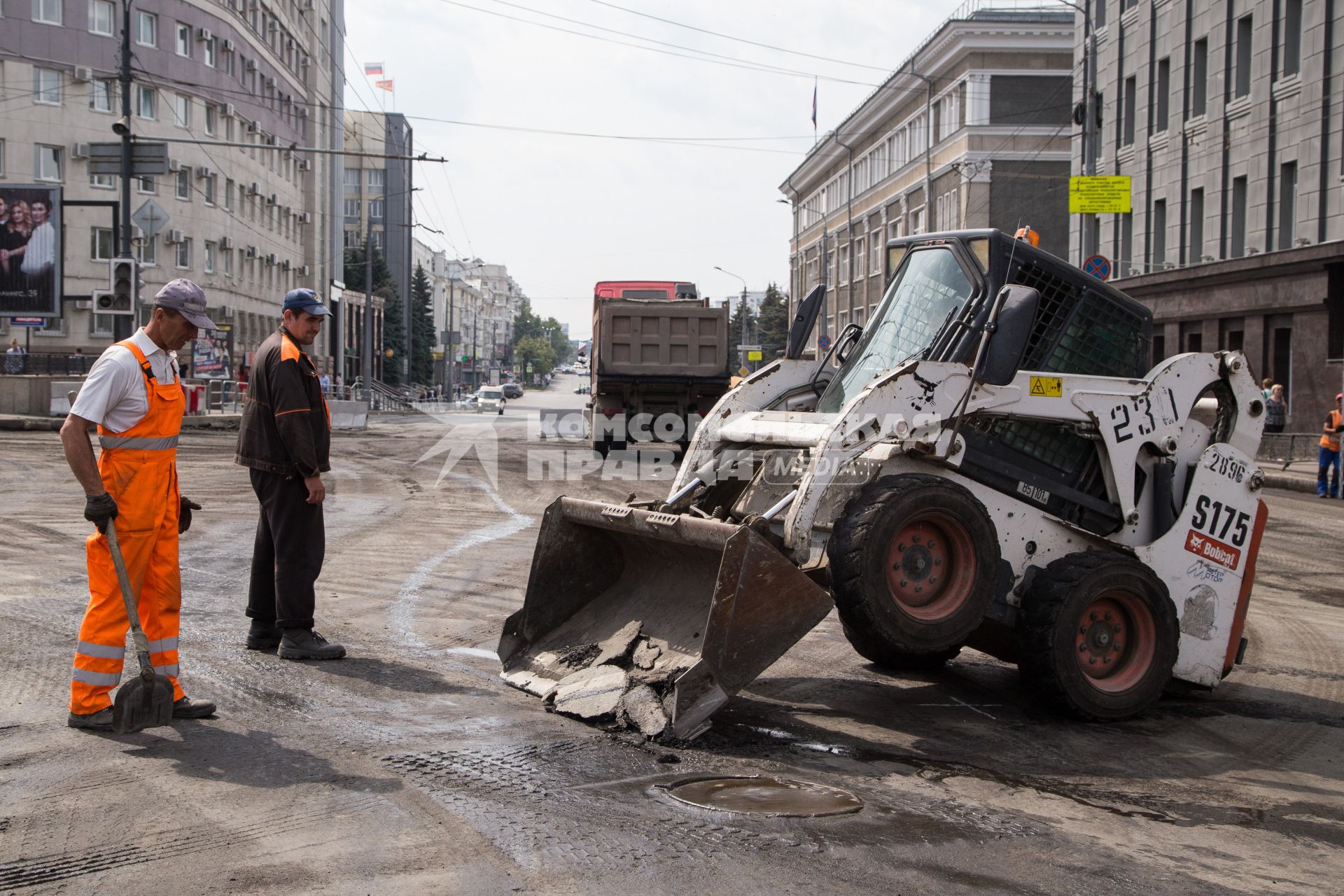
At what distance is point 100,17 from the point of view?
145 feet

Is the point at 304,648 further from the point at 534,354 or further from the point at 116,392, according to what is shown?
the point at 534,354

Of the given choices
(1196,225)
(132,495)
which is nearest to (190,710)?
(132,495)

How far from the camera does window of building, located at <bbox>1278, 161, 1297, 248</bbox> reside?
2770 centimetres

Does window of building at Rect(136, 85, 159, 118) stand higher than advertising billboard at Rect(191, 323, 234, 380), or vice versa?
window of building at Rect(136, 85, 159, 118)

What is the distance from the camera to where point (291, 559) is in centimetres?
652

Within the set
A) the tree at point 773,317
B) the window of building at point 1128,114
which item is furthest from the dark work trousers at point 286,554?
the tree at point 773,317

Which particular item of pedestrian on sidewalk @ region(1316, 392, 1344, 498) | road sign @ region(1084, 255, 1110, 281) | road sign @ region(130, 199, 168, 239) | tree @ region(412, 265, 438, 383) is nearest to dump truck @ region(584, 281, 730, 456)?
road sign @ region(1084, 255, 1110, 281)

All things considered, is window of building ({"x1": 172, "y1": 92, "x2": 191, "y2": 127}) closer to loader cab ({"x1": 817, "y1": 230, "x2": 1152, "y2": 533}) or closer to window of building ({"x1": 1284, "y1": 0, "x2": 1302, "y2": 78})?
window of building ({"x1": 1284, "y1": 0, "x2": 1302, "y2": 78})

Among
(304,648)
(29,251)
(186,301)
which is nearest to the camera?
(186,301)

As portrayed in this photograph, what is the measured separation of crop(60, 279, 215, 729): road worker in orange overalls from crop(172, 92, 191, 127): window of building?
4707 cm

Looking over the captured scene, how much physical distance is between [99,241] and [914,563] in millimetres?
45328

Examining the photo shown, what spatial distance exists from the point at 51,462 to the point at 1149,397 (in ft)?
55.2

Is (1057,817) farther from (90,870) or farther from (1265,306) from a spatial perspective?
(1265,306)

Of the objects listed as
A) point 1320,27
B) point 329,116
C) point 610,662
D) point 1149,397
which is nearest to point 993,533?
point 1149,397
